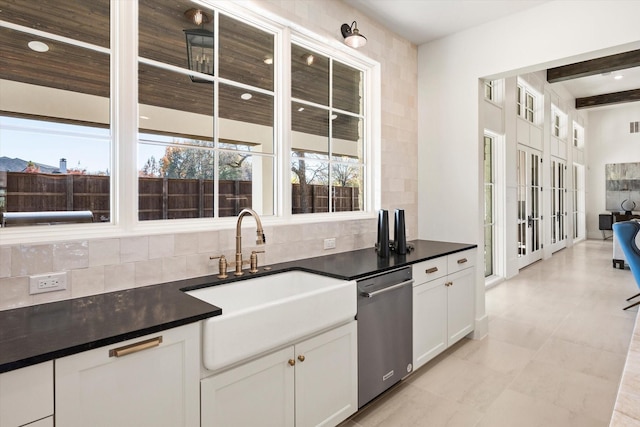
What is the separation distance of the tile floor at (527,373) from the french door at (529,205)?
1.76m

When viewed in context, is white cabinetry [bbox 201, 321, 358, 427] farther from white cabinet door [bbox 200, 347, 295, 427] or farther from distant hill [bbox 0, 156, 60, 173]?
distant hill [bbox 0, 156, 60, 173]

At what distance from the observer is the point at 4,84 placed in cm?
160

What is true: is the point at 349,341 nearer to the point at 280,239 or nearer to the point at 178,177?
the point at 280,239

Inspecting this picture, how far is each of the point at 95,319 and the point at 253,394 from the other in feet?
2.41

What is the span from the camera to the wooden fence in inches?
65.1

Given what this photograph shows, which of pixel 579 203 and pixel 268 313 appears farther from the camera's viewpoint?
pixel 579 203

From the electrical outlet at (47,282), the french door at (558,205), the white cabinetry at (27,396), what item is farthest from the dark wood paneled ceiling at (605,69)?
the white cabinetry at (27,396)

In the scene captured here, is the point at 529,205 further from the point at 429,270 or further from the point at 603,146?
the point at 603,146

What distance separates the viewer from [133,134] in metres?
1.93

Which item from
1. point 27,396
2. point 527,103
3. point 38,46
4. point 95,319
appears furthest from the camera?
point 527,103

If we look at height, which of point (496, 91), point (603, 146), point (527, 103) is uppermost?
point (527, 103)

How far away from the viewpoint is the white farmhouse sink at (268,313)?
145 cm

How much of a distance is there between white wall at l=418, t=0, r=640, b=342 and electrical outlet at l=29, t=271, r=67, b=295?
3167mm

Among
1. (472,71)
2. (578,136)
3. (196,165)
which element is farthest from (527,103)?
(196,165)
